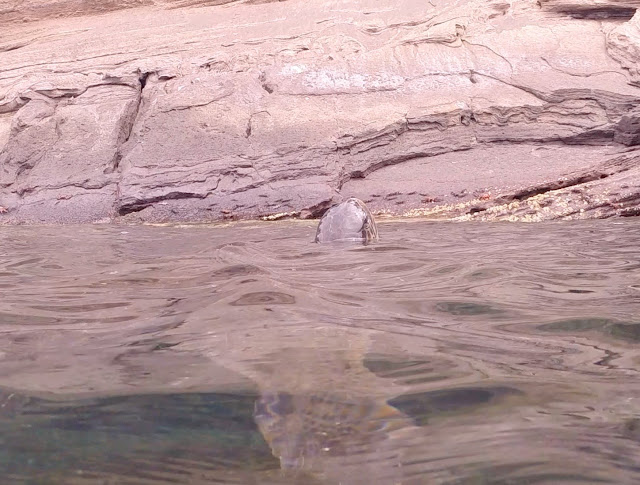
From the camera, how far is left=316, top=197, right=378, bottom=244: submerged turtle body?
483 centimetres

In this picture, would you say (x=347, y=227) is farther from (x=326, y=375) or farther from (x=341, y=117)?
(x=341, y=117)

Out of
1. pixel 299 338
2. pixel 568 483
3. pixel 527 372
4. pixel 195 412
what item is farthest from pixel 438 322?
pixel 568 483

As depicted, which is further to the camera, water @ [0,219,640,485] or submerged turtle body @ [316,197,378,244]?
submerged turtle body @ [316,197,378,244]

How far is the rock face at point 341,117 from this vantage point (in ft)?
25.6

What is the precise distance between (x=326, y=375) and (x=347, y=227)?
11.0 ft

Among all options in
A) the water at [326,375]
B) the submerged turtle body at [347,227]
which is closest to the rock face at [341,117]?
the submerged turtle body at [347,227]

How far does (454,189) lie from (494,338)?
589 cm

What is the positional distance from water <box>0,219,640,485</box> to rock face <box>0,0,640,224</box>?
13.7 ft

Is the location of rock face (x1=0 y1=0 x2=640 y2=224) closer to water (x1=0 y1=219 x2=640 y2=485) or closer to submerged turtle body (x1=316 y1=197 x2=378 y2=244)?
submerged turtle body (x1=316 y1=197 x2=378 y2=244)

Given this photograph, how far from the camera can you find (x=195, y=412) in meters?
1.34

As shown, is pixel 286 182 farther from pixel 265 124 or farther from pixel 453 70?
pixel 453 70

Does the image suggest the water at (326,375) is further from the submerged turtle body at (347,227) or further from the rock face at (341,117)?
the rock face at (341,117)

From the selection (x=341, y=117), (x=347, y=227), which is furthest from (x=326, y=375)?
(x=341, y=117)

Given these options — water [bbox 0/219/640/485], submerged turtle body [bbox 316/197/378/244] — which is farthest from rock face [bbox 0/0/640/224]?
water [bbox 0/219/640/485]
